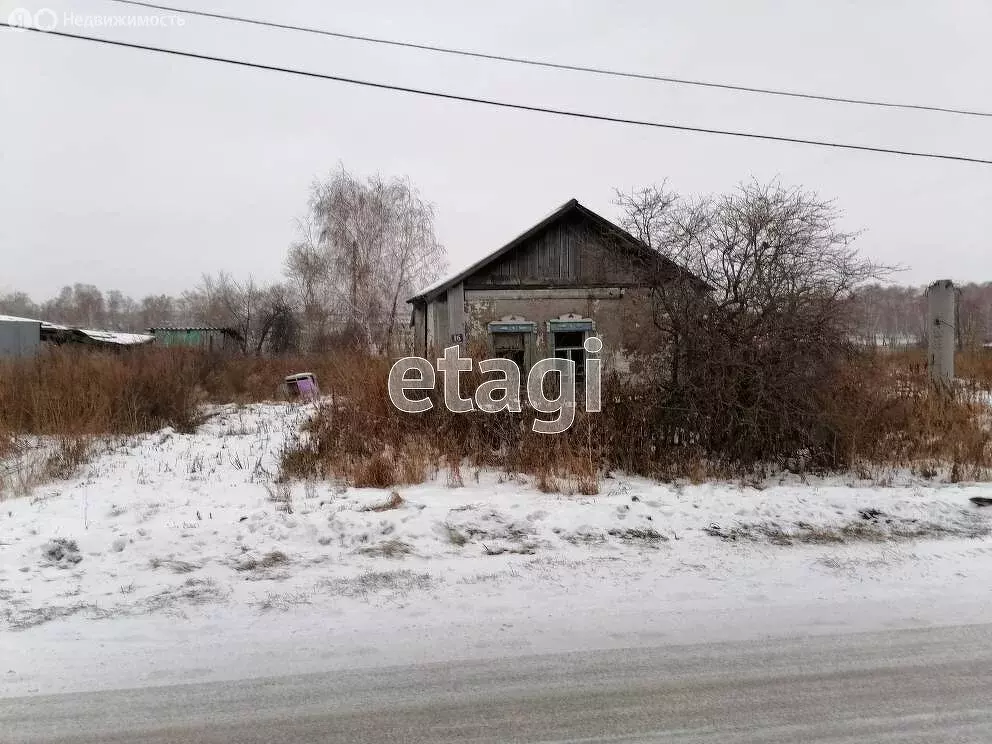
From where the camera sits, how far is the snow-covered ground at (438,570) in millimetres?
3438

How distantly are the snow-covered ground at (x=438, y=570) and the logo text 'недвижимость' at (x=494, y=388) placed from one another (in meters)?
1.73

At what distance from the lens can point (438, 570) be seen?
4.55 meters

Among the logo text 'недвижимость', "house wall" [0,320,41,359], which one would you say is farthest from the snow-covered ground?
"house wall" [0,320,41,359]

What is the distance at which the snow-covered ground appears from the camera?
344 centimetres

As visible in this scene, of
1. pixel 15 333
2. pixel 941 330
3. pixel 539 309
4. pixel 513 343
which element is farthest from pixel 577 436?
pixel 15 333

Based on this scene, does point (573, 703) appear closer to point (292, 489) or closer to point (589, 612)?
point (589, 612)

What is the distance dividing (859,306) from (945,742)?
6905 millimetres

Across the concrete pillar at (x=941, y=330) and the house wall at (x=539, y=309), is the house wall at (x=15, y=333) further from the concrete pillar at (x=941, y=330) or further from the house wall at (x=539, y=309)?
the concrete pillar at (x=941, y=330)

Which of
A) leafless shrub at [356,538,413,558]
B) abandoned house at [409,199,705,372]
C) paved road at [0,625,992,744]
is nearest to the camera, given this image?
paved road at [0,625,992,744]

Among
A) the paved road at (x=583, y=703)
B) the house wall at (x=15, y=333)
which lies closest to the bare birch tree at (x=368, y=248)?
the house wall at (x=15, y=333)

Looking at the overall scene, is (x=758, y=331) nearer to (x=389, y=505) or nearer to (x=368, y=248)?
(x=389, y=505)

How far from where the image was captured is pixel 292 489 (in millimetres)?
6914

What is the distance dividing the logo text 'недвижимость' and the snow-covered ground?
1.73 meters

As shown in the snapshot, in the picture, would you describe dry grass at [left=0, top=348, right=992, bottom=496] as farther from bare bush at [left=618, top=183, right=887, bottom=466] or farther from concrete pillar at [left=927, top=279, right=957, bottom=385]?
concrete pillar at [left=927, top=279, right=957, bottom=385]
